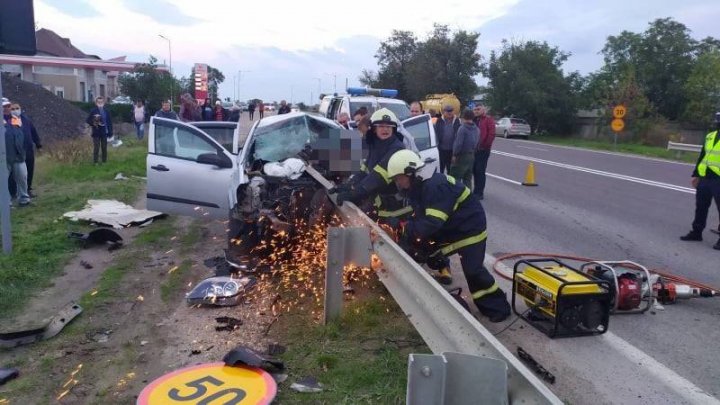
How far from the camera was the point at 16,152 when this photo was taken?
9.76 metres

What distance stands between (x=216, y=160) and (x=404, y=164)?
11.9 ft

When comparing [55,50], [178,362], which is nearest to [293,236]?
[178,362]

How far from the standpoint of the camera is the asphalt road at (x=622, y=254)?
3857 mm

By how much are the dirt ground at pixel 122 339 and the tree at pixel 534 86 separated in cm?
3881

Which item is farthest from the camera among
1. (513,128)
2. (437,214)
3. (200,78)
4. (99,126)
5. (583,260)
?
(513,128)

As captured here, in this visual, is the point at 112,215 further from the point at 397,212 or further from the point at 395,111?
the point at 395,111

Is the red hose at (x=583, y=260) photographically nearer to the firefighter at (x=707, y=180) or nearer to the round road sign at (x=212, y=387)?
the firefighter at (x=707, y=180)

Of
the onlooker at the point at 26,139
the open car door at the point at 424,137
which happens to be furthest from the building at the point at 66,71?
the open car door at the point at 424,137

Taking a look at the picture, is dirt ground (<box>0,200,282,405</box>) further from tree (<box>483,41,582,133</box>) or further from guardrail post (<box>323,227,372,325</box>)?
tree (<box>483,41,582,133</box>)

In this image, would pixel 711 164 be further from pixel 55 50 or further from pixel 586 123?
pixel 55 50

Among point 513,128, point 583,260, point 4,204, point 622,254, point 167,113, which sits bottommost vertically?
point 622,254

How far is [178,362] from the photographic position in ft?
13.7

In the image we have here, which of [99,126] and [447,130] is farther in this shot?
[99,126]

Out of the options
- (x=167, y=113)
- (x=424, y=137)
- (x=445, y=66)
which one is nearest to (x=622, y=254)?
(x=424, y=137)
